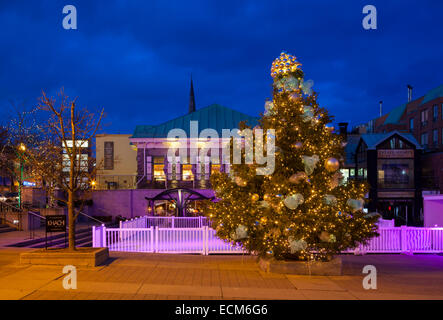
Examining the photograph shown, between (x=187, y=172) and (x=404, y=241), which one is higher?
(x=187, y=172)

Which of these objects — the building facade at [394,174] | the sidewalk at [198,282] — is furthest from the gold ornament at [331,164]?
the building facade at [394,174]

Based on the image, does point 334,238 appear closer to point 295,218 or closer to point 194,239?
point 295,218

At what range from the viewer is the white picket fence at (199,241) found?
14.0 metres

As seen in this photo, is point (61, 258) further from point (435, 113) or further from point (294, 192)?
point (435, 113)

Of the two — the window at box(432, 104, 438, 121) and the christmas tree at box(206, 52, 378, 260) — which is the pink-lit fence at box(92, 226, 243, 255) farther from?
the window at box(432, 104, 438, 121)

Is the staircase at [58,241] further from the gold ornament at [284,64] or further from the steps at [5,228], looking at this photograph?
the gold ornament at [284,64]

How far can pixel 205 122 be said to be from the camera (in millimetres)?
31562

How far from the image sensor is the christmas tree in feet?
31.6

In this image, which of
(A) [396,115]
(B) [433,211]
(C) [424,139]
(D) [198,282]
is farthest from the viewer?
(A) [396,115]

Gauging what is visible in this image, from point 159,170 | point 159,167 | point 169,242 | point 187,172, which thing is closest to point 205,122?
point 187,172

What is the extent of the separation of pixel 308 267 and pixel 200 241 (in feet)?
17.4

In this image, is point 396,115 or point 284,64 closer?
point 284,64
